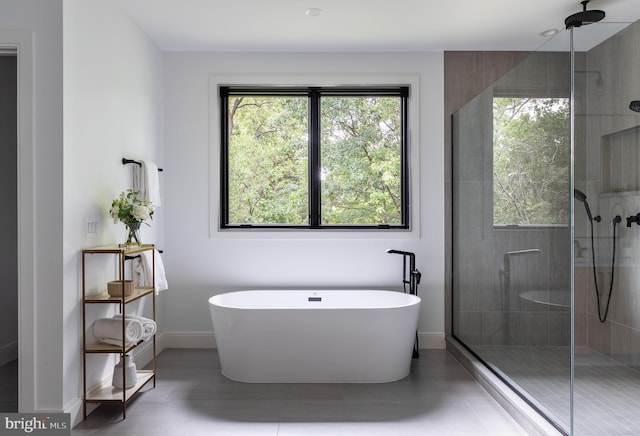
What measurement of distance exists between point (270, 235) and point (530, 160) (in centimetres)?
227

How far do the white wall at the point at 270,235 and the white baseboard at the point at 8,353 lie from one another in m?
1.16

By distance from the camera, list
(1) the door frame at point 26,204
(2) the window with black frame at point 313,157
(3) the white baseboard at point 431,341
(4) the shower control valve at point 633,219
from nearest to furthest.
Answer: (4) the shower control valve at point 633,219 < (1) the door frame at point 26,204 < (3) the white baseboard at point 431,341 < (2) the window with black frame at point 313,157

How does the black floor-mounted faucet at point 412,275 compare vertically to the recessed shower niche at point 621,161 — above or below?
below

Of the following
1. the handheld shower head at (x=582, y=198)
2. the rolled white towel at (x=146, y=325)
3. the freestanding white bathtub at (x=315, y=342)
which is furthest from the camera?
the freestanding white bathtub at (x=315, y=342)

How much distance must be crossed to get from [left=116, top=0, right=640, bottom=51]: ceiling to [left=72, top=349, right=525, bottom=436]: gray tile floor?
8.49 ft

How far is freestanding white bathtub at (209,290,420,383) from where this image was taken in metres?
3.11

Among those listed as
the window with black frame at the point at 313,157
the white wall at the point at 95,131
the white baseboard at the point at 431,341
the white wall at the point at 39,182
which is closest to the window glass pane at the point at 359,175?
the window with black frame at the point at 313,157

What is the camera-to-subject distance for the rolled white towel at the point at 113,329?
2662 millimetres

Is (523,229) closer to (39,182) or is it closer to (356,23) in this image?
(356,23)

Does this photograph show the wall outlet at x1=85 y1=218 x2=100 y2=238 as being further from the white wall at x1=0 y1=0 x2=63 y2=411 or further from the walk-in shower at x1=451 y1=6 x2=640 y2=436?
A: the walk-in shower at x1=451 y1=6 x2=640 y2=436

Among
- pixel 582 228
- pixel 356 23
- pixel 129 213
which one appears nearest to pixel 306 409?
pixel 129 213

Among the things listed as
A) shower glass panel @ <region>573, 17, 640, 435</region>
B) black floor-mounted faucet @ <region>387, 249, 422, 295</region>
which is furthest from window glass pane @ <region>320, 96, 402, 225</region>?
shower glass panel @ <region>573, 17, 640, 435</region>

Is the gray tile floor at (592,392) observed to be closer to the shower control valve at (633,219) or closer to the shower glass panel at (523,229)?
the shower glass panel at (523,229)

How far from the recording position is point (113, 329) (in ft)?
8.74
